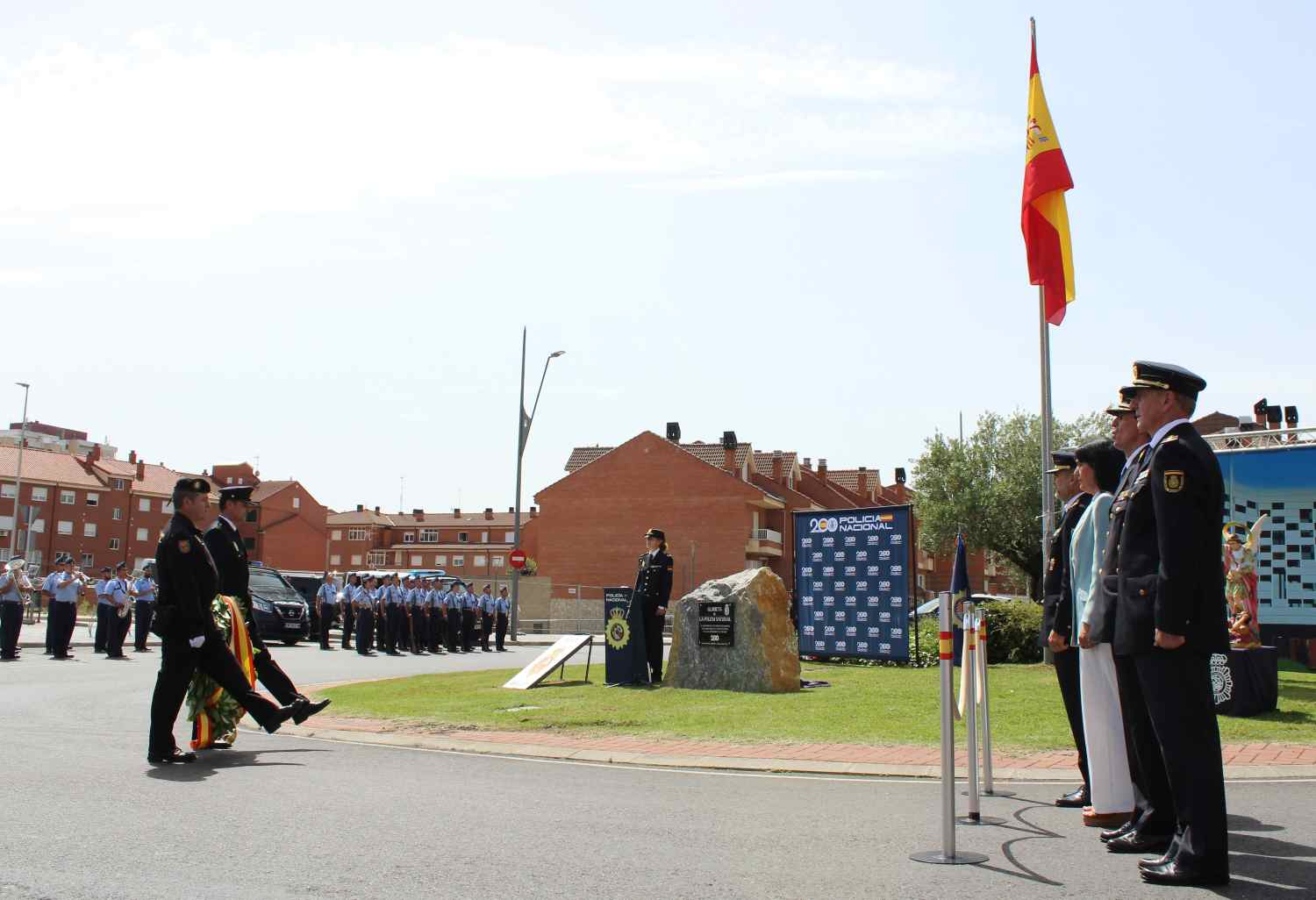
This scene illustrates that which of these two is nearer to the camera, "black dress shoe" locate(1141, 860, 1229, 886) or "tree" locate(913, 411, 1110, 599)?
"black dress shoe" locate(1141, 860, 1229, 886)

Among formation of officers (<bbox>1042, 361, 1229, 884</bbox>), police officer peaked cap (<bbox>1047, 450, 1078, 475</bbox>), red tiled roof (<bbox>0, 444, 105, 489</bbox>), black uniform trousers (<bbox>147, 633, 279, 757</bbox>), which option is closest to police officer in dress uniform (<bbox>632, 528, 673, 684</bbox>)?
black uniform trousers (<bbox>147, 633, 279, 757</bbox>)

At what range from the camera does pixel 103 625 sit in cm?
2430

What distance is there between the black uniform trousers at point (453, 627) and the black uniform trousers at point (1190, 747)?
27.8 metres

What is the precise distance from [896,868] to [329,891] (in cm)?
234

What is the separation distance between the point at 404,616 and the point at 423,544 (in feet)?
299

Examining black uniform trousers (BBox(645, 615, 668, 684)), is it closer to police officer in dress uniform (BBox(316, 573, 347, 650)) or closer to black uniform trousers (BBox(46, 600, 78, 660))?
black uniform trousers (BBox(46, 600, 78, 660))

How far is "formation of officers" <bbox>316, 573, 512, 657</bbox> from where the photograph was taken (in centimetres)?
2955

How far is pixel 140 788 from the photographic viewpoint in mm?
6879

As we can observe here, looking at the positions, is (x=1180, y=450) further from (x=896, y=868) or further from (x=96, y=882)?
(x=96, y=882)

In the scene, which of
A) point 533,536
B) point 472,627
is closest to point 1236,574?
point 472,627

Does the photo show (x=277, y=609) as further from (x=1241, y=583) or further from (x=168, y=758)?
(x=1241, y=583)

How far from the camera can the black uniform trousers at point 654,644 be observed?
48.7 feet

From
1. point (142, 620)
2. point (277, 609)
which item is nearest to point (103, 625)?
point (142, 620)

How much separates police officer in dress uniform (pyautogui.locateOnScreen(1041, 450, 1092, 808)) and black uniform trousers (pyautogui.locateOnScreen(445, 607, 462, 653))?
2588 centimetres
